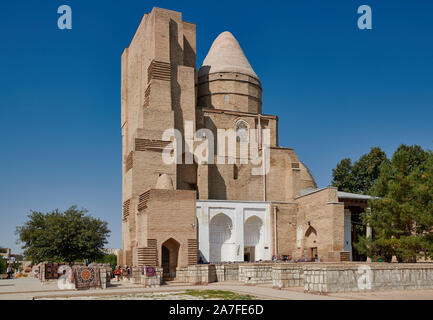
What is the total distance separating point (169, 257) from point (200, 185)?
8.01 metres

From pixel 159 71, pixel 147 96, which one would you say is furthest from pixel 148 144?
pixel 159 71

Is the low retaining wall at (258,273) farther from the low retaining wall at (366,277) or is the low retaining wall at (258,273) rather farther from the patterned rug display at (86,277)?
the patterned rug display at (86,277)

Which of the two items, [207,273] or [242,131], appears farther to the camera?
[242,131]

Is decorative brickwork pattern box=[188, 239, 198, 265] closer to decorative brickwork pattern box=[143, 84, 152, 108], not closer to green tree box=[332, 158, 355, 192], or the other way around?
decorative brickwork pattern box=[143, 84, 152, 108]

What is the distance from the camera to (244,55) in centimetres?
4450

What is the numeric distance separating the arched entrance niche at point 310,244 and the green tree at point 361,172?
61.0ft

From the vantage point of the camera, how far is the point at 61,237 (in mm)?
36750

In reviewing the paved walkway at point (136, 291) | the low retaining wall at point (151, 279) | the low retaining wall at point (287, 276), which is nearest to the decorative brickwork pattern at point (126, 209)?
the low retaining wall at point (151, 279)

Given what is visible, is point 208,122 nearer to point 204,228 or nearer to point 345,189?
point 204,228

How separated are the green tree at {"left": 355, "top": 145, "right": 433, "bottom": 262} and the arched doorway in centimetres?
1076

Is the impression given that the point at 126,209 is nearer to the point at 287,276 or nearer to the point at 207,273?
the point at 207,273

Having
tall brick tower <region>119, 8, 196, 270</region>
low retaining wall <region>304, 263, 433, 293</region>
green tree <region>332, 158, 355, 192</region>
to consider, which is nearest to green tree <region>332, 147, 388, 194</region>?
green tree <region>332, 158, 355, 192</region>

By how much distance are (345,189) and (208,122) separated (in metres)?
19.2

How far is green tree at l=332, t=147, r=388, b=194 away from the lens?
1939 inches
